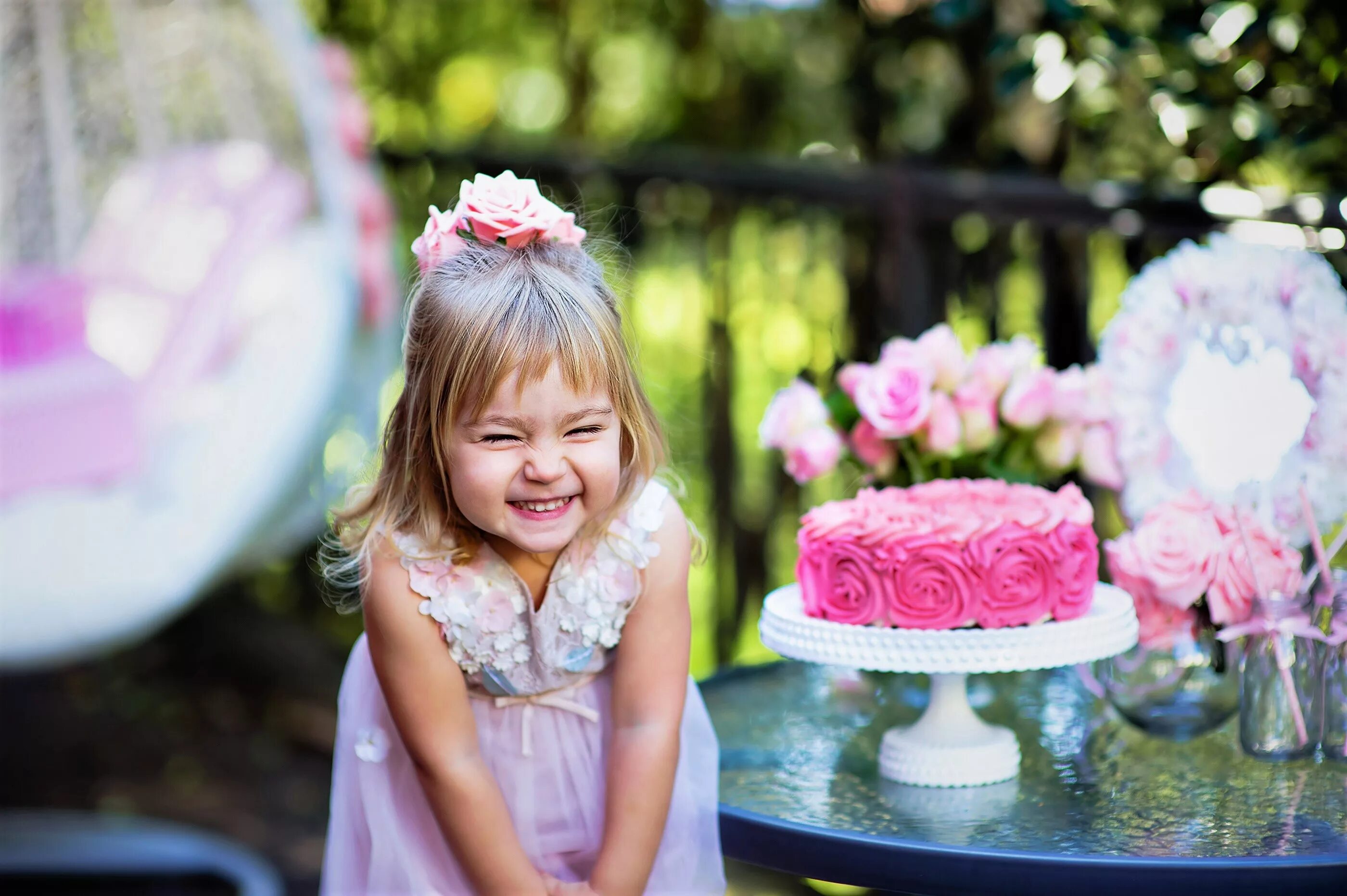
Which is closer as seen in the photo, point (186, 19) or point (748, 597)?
point (186, 19)

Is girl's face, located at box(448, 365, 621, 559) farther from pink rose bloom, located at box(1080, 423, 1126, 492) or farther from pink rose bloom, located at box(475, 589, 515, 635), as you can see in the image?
pink rose bloom, located at box(1080, 423, 1126, 492)

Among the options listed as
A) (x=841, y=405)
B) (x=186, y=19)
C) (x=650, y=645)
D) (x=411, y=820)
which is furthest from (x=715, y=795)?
(x=186, y=19)

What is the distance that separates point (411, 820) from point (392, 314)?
6.61 feet

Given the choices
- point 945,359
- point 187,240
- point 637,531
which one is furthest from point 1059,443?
point 187,240

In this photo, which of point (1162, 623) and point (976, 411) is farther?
point (976, 411)

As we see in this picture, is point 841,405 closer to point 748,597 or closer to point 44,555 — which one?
point 44,555

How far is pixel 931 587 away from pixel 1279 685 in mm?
362

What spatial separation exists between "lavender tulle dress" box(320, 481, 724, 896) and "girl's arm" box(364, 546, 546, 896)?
24mm

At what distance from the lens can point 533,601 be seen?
1392mm

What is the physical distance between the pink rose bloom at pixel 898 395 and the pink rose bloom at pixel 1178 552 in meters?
0.27

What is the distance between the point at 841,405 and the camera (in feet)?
5.63

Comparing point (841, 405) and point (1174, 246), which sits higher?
point (1174, 246)

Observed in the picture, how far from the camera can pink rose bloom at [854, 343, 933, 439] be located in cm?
160

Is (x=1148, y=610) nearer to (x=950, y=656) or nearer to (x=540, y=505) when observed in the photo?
(x=950, y=656)
